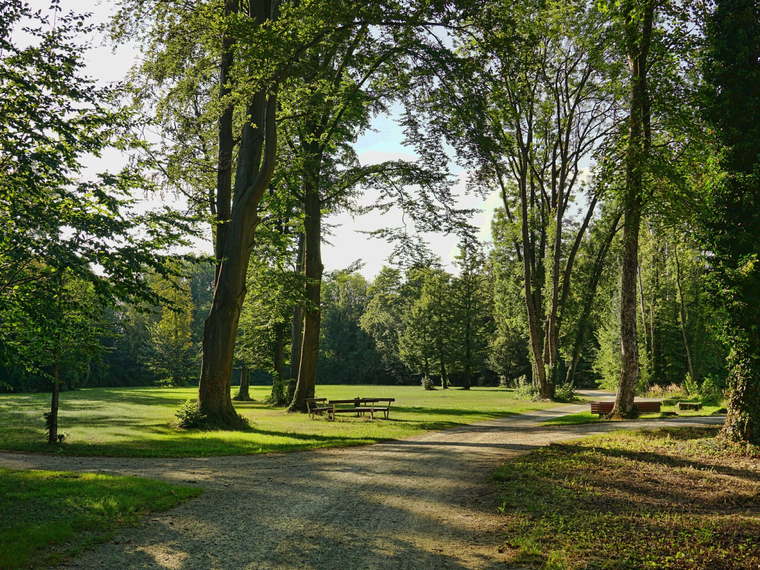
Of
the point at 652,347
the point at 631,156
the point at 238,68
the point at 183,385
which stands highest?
the point at 238,68

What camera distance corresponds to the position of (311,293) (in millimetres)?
19297

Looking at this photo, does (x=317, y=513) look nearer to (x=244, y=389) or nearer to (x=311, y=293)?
(x=311, y=293)

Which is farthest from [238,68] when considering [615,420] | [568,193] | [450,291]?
[450,291]

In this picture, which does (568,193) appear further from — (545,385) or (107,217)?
(107,217)

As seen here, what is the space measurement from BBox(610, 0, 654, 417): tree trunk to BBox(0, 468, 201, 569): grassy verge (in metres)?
13.9

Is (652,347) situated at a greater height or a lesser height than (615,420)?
greater

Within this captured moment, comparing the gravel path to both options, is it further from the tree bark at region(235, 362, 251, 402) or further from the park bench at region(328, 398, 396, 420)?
the tree bark at region(235, 362, 251, 402)

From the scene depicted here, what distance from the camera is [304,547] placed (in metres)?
4.98

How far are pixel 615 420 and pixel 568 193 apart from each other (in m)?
14.0

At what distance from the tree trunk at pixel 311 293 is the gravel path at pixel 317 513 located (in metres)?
8.72

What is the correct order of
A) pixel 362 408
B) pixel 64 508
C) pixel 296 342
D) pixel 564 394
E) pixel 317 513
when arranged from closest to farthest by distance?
1. pixel 64 508
2. pixel 317 513
3. pixel 362 408
4. pixel 296 342
5. pixel 564 394

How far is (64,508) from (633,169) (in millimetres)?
14888

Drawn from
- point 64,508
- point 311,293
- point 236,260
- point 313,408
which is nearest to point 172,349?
point 311,293

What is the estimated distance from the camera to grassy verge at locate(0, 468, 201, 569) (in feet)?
15.5
